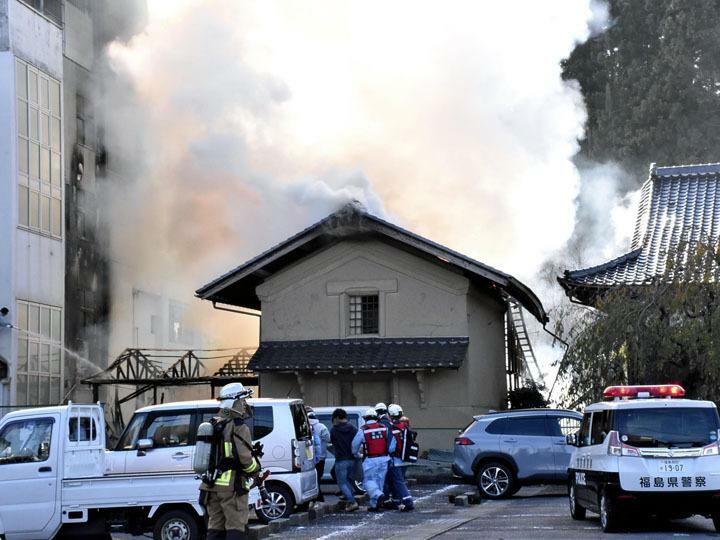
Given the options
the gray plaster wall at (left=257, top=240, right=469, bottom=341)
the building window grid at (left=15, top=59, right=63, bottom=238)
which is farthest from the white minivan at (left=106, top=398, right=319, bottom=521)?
the building window grid at (left=15, top=59, right=63, bottom=238)

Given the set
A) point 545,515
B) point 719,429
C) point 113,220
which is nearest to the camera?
point 719,429

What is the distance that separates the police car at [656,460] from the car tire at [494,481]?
7053 millimetres

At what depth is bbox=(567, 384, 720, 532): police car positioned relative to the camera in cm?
1639

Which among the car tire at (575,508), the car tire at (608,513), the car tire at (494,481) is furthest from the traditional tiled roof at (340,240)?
the car tire at (608,513)

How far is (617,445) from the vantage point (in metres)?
16.8

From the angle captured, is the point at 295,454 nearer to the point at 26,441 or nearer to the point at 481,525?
the point at 481,525

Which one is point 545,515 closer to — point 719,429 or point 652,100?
point 719,429

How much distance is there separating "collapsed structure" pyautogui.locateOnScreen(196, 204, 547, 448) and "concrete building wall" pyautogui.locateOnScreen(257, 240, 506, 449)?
3 cm

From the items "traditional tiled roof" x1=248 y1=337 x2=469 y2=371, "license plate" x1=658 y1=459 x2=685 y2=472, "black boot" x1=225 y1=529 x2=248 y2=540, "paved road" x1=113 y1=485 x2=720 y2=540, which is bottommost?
"paved road" x1=113 y1=485 x2=720 y2=540

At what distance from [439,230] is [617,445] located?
26.4 m

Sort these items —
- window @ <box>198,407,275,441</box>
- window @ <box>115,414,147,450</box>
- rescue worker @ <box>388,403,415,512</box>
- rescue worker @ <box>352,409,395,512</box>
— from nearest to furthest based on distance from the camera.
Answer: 1. window @ <box>115,414,147,450</box>
2. window @ <box>198,407,275,441</box>
3. rescue worker @ <box>352,409,395,512</box>
4. rescue worker @ <box>388,403,415,512</box>

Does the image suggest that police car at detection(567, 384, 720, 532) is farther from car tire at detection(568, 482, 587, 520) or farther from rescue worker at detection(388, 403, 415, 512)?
rescue worker at detection(388, 403, 415, 512)

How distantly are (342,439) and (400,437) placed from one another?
1065 millimetres

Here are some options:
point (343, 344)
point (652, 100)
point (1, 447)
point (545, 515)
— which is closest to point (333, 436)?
point (545, 515)
